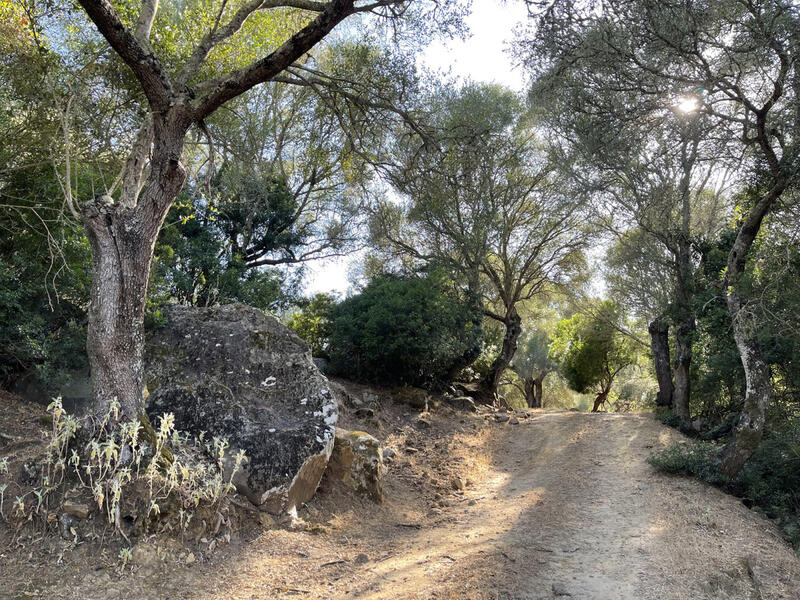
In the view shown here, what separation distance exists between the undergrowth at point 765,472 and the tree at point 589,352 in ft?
36.8

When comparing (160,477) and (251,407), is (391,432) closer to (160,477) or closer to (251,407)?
(251,407)

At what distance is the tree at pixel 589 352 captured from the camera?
20.2 m

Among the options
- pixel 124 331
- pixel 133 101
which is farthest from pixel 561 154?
pixel 124 331

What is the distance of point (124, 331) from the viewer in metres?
5.04

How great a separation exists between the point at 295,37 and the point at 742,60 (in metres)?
6.65

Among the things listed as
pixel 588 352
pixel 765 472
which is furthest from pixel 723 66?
pixel 588 352

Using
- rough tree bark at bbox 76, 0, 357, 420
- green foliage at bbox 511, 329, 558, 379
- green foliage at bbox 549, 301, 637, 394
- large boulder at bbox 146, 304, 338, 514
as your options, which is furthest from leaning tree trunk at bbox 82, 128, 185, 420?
green foliage at bbox 511, 329, 558, 379

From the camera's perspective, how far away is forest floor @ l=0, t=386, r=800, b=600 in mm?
3957

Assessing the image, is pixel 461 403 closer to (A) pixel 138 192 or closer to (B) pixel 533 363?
(A) pixel 138 192

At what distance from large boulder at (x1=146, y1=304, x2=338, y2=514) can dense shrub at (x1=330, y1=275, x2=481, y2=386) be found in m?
4.88

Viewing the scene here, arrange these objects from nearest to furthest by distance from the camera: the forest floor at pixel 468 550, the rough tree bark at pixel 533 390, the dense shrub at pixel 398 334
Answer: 1. the forest floor at pixel 468 550
2. the dense shrub at pixel 398 334
3. the rough tree bark at pixel 533 390

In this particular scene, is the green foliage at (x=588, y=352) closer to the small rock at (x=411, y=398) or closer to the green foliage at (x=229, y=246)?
the small rock at (x=411, y=398)

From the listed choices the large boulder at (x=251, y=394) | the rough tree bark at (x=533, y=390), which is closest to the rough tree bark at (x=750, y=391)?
the large boulder at (x=251, y=394)

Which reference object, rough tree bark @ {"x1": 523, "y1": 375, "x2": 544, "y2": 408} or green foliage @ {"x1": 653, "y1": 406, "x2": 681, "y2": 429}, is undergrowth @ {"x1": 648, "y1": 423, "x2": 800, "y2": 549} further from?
rough tree bark @ {"x1": 523, "y1": 375, "x2": 544, "y2": 408}
